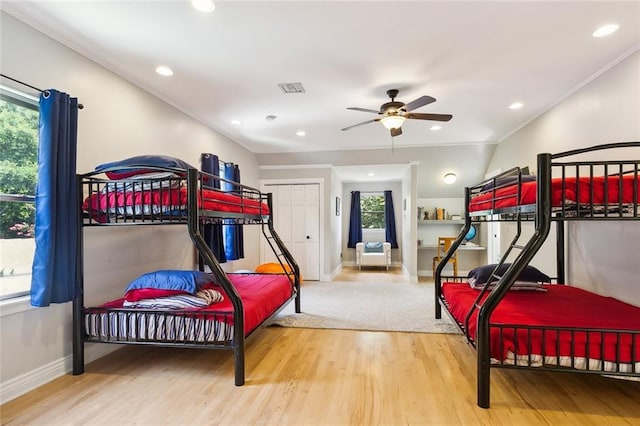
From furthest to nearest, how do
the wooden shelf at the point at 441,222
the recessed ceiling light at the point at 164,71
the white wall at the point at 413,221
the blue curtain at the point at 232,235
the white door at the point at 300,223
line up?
the wooden shelf at the point at 441,222
the white door at the point at 300,223
the white wall at the point at 413,221
the blue curtain at the point at 232,235
the recessed ceiling light at the point at 164,71

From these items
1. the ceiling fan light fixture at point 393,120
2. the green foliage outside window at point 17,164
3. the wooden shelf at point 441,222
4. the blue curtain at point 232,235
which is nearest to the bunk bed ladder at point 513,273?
the ceiling fan light fixture at point 393,120

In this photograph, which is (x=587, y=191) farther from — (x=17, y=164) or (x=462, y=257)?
(x=462, y=257)

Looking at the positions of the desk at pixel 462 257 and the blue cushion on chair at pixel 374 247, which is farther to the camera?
the blue cushion on chair at pixel 374 247

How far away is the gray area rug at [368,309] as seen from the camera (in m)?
3.38

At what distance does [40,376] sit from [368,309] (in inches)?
124

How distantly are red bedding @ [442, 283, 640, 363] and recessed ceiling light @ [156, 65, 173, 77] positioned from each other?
3202 millimetres

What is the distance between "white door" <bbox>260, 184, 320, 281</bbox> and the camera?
6191 millimetres

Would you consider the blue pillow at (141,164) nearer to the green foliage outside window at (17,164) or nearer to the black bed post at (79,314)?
the black bed post at (79,314)

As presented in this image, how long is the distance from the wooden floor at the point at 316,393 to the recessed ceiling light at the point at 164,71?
2480 millimetres

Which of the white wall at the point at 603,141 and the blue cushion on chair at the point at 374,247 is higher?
the white wall at the point at 603,141

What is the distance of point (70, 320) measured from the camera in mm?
2383

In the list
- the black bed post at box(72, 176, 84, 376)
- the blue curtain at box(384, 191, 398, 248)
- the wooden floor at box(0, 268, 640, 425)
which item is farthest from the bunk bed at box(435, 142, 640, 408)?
the blue curtain at box(384, 191, 398, 248)

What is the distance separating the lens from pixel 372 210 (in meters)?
8.57

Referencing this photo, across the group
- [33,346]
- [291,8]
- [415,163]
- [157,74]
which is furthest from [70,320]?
[415,163]
